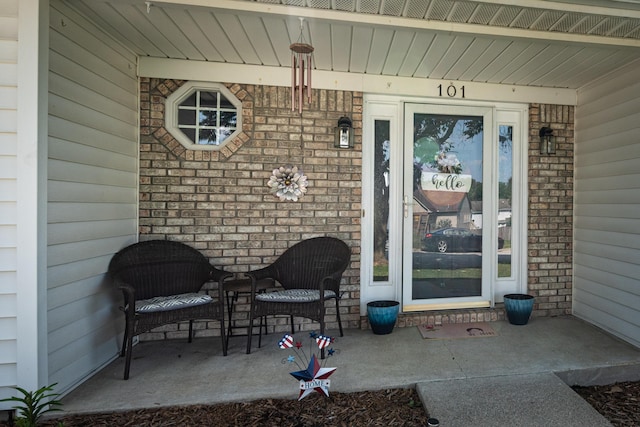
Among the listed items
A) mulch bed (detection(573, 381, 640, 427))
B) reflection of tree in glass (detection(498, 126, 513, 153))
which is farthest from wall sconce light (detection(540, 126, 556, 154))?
mulch bed (detection(573, 381, 640, 427))

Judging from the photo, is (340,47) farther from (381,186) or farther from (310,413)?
(310,413)

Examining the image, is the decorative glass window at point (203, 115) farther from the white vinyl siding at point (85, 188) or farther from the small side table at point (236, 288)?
the small side table at point (236, 288)

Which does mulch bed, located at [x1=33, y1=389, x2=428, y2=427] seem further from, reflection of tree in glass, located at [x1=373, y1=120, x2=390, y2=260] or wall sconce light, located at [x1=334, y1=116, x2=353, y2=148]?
wall sconce light, located at [x1=334, y1=116, x2=353, y2=148]

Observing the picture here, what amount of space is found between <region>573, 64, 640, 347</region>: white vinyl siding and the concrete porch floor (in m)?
0.31

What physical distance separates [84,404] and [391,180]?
2925 millimetres

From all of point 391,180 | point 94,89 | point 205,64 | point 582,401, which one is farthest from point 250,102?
point 582,401

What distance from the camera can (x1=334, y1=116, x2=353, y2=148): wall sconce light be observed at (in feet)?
10.2

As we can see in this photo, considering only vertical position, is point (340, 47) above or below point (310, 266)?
above

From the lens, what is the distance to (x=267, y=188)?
3.12 m

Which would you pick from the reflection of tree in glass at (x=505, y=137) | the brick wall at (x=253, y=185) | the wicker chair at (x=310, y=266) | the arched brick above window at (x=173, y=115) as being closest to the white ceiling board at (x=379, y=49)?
the brick wall at (x=253, y=185)

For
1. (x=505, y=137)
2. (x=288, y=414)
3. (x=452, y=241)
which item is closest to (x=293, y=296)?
(x=288, y=414)

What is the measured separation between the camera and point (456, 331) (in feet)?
10.2

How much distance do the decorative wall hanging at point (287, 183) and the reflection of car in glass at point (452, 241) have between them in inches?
54.4

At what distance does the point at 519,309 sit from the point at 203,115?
355 cm
